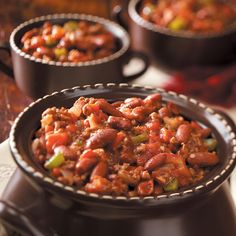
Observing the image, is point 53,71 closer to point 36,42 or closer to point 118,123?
point 36,42

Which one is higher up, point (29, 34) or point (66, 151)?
point (66, 151)

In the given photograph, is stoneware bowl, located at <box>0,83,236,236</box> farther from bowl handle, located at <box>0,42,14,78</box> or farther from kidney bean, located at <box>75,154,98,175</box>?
bowl handle, located at <box>0,42,14,78</box>

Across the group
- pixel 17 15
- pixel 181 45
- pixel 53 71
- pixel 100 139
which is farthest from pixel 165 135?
pixel 17 15

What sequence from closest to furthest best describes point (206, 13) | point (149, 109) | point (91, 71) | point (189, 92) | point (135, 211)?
point (135, 211) < point (149, 109) < point (91, 71) < point (189, 92) < point (206, 13)

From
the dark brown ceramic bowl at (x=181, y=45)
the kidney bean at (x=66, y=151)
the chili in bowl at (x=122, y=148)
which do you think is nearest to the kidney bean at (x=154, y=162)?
the chili in bowl at (x=122, y=148)

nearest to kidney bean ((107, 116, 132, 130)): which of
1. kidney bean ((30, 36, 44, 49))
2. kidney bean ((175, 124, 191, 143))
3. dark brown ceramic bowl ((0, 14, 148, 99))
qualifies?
kidney bean ((175, 124, 191, 143))

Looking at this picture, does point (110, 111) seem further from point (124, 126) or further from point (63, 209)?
point (63, 209)

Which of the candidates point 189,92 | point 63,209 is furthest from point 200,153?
point 189,92
